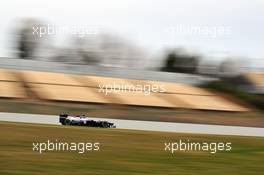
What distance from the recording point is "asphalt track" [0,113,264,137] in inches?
274

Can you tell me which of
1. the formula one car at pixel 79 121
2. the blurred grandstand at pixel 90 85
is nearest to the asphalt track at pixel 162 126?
the formula one car at pixel 79 121

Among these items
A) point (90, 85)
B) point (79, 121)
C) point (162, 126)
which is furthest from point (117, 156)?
point (90, 85)

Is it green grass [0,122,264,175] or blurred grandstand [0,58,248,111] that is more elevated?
blurred grandstand [0,58,248,111]

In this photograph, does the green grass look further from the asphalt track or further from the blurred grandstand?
the blurred grandstand

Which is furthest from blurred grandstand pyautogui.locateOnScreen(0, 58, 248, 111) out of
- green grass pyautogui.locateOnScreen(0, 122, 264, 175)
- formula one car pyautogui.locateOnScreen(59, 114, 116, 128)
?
green grass pyautogui.locateOnScreen(0, 122, 264, 175)

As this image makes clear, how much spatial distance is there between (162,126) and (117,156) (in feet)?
2.83

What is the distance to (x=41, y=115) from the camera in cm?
702

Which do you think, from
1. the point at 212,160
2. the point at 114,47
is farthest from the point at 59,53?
the point at 212,160

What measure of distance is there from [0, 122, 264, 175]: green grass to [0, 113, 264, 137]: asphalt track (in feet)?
0.34

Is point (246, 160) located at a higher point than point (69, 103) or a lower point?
lower

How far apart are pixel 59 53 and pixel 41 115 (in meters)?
0.86

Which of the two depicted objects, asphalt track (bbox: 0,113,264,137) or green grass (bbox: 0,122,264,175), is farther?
asphalt track (bbox: 0,113,264,137)

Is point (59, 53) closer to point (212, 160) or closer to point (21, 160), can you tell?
point (21, 160)

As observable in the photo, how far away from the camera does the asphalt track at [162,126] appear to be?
22.9ft
